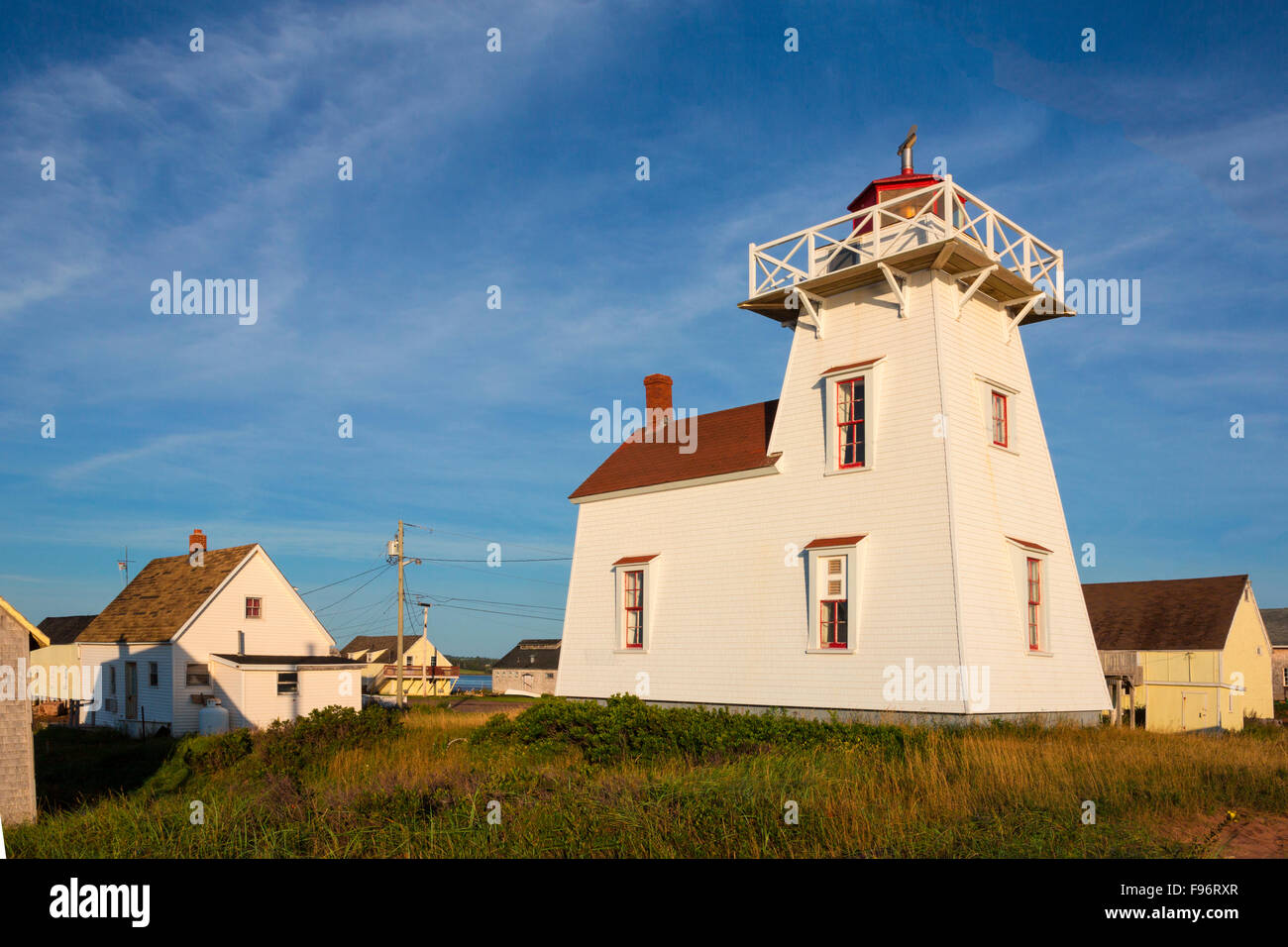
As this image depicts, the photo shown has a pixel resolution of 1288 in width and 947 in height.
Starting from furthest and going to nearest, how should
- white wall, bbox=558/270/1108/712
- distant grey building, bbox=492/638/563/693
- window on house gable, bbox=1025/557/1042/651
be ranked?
1. distant grey building, bbox=492/638/563/693
2. window on house gable, bbox=1025/557/1042/651
3. white wall, bbox=558/270/1108/712

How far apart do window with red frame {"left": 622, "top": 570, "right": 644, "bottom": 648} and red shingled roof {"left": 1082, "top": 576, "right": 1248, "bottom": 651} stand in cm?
1933

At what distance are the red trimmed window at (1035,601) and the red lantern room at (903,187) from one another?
27.5 feet

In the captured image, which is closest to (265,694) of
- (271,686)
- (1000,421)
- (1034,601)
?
(271,686)

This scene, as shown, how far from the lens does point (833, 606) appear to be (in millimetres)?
20719

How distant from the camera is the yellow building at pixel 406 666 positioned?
254ft

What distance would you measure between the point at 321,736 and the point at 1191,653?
3040 centimetres

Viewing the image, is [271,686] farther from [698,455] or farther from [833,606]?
[833,606]

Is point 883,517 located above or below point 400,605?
above

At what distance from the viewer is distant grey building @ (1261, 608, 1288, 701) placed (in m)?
56.2

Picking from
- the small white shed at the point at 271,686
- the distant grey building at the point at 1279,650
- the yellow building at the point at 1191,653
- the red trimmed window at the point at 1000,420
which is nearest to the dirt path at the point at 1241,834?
the red trimmed window at the point at 1000,420

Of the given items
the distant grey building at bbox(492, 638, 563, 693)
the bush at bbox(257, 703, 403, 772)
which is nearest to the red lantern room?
the bush at bbox(257, 703, 403, 772)

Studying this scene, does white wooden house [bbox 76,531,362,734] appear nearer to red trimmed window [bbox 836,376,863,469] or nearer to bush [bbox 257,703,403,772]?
bush [bbox 257,703,403,772]

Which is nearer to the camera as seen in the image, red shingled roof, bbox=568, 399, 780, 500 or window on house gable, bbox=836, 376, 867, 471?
window on house gable, bbox=836, 376, 867, 471
